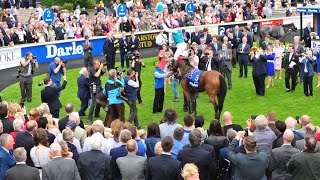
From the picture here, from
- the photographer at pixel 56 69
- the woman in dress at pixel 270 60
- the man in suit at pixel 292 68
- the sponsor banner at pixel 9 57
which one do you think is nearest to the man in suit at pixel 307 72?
the man in suit at pixel 292 68

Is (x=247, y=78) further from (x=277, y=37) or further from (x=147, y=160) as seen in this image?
(x=147, y=160)

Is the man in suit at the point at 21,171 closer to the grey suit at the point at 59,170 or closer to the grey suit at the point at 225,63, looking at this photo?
the grey suit at the point at 59,170

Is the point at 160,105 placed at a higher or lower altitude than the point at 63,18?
lower

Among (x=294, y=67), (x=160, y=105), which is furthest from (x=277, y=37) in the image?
(x=160, y=105)

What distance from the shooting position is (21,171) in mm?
9500

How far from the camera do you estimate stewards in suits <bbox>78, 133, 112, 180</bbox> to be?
10156mm

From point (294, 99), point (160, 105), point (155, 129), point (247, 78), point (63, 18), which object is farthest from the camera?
point (63, 18)

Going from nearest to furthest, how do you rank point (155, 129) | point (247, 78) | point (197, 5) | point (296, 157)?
point (296, 157) → point (155, 129) → point (247, 78) → point (197, 5)

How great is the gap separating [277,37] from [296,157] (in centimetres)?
2110

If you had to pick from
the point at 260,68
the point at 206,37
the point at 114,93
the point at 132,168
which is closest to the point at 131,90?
the point at 114,93

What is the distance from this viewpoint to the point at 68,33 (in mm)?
30344

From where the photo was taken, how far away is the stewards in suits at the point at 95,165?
10.2m

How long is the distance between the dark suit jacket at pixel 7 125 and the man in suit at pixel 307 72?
1073 centimetres

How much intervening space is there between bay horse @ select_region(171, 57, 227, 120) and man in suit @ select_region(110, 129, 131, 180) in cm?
810
